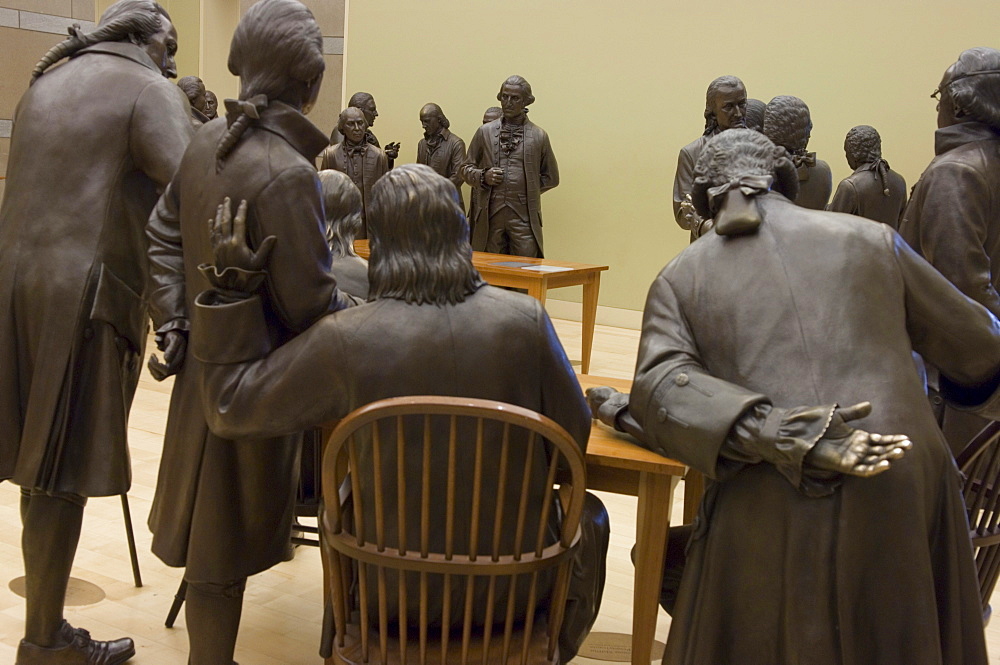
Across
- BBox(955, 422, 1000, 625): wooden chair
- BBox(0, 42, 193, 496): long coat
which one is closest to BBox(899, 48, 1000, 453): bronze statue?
BBox(955, 422, 1000, 625): wooden chair

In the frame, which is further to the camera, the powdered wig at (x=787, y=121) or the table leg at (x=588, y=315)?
the table leg at (x=588, y=315)

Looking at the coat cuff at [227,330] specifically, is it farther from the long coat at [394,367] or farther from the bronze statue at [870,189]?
the bronze statue at [870,189]

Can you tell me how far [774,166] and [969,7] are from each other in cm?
629

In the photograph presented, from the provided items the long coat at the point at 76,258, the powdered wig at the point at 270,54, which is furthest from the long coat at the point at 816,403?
the long coat at the point at 76,258

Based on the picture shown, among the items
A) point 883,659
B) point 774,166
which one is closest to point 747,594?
point 883,659

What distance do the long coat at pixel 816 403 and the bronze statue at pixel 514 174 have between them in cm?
585

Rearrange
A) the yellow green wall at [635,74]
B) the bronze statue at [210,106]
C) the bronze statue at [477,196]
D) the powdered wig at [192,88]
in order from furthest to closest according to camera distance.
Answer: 1. the bronze statue at [210,106]
2. the powdered wig at [192,88]
3. the bronze statue at [477,196]
4. the yellow green wall at [635,74]

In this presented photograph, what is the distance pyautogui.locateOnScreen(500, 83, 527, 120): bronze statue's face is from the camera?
7504 millimetres

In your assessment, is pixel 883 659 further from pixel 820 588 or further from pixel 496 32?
pixel 496 32

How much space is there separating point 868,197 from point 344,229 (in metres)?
4.26

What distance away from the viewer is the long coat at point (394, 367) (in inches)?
72.1

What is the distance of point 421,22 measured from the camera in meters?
9.64

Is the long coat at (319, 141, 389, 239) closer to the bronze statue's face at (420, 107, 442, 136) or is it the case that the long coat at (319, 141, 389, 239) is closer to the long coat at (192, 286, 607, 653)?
the bronze statue's face at (420, 107, 442, 136)

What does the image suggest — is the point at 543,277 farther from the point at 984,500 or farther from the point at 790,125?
the point at 984,500
